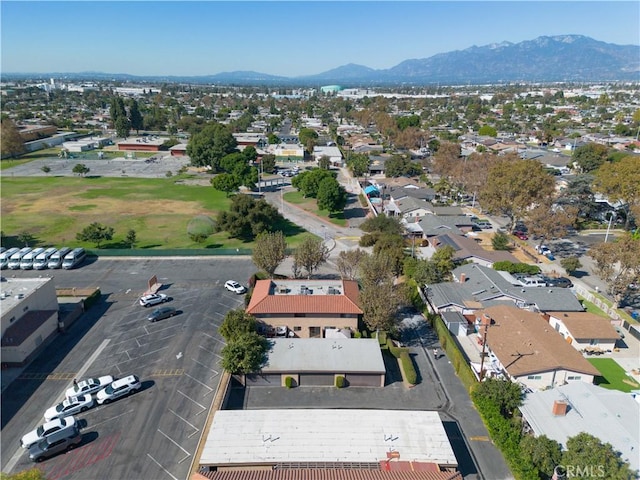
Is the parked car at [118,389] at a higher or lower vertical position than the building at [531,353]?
lower

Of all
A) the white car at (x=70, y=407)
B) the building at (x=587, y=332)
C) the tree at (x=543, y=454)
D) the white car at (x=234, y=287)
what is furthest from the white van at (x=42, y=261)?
the building at (x=587, y=332)

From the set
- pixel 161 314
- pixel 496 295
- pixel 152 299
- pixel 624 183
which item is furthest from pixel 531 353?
pixel 624 183

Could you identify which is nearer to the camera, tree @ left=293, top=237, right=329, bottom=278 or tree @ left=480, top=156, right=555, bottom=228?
tree @ left=293, top=237, right=329, bottom=278

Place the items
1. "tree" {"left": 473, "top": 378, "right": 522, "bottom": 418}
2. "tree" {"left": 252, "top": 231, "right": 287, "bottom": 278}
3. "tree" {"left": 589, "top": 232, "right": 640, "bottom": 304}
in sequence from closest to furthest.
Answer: "tree" {"left": 473, "top": 378, "right": 522, "bottom": 418} → "tree" {"left": 589, "top": 232, "right": 640, "bottom": 304} → "tree" {"left": 252, "top": 231, "right": 287, "bottom": 278}

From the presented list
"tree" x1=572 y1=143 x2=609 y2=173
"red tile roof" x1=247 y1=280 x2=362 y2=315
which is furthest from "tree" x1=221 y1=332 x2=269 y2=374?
"tree" x1=572 y1=143 x2=609 y2=173

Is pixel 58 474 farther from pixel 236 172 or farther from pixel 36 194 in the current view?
pixel 36 194

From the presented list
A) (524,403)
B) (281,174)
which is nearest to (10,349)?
(524,403)

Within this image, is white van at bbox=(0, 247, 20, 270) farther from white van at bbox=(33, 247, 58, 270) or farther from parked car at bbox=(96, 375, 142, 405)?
parked car at bbox=(96, 375, 142, 405)

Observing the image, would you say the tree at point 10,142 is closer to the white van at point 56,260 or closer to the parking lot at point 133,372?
the white van at point 56,260
